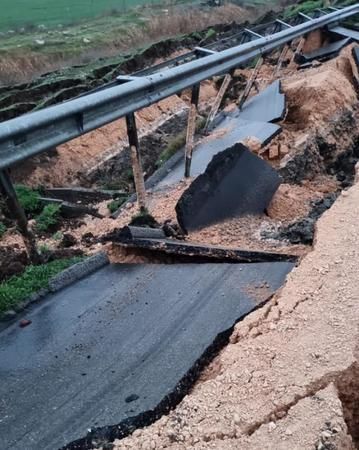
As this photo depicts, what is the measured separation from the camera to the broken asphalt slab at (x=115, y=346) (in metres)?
3.27

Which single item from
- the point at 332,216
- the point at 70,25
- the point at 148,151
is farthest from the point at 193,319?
the point at 70,25

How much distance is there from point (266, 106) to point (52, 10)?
25328mm

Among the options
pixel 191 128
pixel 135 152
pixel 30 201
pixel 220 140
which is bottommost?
pixel 30 201

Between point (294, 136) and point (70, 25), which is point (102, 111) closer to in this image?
point (294, 136)

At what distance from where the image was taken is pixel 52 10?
31203 mm

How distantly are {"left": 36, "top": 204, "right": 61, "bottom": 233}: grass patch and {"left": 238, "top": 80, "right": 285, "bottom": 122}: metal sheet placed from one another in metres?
4.01

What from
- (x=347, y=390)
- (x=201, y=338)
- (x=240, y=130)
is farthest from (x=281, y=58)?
(x=347, y=390)

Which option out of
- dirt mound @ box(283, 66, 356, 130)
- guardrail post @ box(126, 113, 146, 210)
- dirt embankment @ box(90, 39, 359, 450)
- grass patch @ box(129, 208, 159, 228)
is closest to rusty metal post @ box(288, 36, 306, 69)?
dirt mound @ box(283, 66, 356, 130)

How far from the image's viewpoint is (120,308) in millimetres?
4477

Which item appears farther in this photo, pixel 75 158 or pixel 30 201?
pixel 75 158

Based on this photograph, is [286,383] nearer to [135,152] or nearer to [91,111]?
[91,111]

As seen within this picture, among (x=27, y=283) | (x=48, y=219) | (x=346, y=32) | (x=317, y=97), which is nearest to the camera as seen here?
(x=27, y=283)

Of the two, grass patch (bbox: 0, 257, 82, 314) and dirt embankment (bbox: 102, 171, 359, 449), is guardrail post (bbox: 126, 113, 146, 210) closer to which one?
grass patch (bbox: 0, 257, 82, 314)

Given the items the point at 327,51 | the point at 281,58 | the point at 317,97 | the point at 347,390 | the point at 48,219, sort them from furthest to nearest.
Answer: the point at 327,51, the point at 281,58, the point at 317,97, the point at 48,219, the point at 347,390
